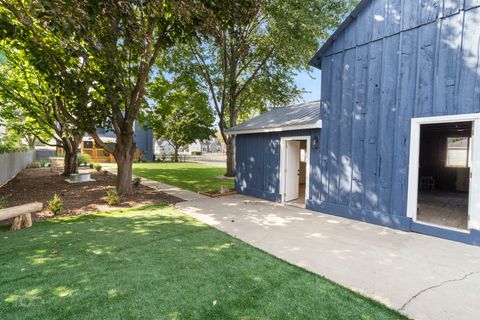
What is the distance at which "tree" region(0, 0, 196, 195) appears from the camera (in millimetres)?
4633

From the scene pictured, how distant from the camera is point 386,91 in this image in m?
5.89

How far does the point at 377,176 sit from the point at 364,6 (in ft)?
14.4

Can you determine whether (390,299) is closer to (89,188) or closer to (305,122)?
(305,122)

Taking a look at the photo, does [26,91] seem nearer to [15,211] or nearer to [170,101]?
[170,101]

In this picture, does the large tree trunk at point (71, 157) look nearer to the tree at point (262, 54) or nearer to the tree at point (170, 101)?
the tree at point (170, 101)

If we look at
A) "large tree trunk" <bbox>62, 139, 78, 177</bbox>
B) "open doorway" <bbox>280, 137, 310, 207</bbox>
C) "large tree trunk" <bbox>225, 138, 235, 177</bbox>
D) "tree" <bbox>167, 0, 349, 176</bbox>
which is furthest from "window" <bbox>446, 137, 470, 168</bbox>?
"large tree trunk" <bbox>62, 139, 78, 177</bbox>

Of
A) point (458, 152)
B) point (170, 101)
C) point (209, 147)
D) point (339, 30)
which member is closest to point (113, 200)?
point (170, 101)

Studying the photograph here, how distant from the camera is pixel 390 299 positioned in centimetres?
301

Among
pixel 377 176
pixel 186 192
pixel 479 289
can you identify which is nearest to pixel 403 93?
pixel 377 176

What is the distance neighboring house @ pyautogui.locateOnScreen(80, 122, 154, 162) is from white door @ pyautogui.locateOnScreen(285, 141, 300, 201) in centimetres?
2541

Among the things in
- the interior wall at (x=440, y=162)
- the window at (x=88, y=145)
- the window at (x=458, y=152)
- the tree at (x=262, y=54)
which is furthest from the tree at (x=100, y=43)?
the window at (x=88, y=145)

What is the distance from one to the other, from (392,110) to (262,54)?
10608mm

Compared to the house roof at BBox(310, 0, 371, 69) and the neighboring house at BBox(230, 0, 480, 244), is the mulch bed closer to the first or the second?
the neighboring house at BBox(230, 0, 480, 244)

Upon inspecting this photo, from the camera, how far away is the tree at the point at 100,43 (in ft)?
15.2
